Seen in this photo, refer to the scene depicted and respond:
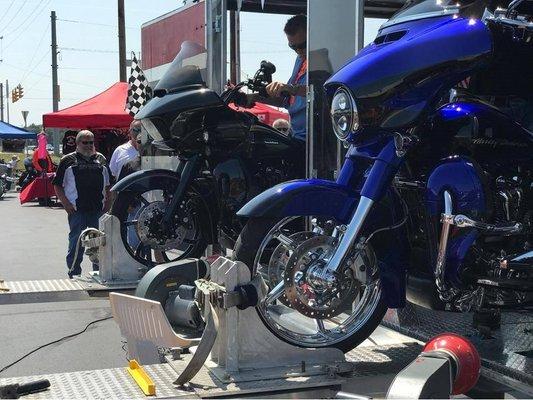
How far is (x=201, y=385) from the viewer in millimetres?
2797

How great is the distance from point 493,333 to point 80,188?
455 centimetres

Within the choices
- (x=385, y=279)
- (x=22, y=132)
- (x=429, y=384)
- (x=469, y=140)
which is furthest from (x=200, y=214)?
(x=22, y=132)

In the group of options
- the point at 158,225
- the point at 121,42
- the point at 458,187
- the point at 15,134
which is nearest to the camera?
the point at 458,187

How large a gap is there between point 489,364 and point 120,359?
8.38 ft

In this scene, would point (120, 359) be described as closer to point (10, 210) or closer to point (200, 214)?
point (200, 214)

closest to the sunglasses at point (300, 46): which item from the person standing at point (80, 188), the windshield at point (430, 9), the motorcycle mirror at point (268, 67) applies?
the motorcycle mirror at point (268, 67)

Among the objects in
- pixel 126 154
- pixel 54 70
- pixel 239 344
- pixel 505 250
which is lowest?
pixel 239 344

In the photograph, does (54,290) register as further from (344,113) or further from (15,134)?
(15,134)

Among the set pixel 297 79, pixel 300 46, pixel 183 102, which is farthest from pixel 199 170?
pixel 300 46

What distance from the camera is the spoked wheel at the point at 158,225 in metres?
4.98

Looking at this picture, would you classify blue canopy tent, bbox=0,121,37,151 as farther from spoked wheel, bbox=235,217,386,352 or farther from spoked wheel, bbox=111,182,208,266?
spoked wheel, bbox=235,217,386,352

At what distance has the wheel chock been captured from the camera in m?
2.67

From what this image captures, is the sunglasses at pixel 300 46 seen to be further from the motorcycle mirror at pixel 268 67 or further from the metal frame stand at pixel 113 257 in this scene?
the metal frame stand at pixel 113 257

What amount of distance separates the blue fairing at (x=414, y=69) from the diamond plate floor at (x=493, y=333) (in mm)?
1127
